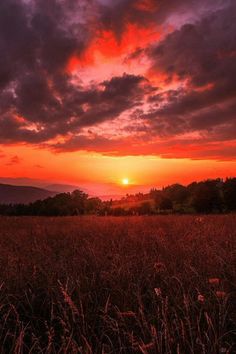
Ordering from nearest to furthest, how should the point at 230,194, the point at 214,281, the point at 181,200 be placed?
the point at 214,281
the point at 230,194
the point at 181,200

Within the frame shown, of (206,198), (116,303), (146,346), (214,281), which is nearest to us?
(146,346)

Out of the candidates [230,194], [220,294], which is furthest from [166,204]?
[220,294]

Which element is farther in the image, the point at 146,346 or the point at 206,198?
the point at 206,198

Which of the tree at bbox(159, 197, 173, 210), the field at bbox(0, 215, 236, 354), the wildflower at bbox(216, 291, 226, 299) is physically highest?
the tree at bbox(159, 197, 173, 210)

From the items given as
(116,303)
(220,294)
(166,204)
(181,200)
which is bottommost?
(116,303)

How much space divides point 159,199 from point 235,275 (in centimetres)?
3335

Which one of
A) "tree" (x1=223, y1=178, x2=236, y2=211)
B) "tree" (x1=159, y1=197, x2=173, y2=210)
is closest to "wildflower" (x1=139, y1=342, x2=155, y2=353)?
"tree" (x1=223, y1=178, x2=236, y2=211)

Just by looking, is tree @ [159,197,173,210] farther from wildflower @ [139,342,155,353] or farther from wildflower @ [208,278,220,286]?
wildflower @ [139,342,155,353]

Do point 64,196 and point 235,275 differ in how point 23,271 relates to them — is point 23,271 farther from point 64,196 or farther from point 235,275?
point 64,196

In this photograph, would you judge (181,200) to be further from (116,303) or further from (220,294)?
(220,294)

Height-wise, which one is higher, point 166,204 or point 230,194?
point 230,194

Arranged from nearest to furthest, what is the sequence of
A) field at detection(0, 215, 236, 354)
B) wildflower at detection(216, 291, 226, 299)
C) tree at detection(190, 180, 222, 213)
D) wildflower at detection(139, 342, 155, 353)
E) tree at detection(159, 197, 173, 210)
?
wildflower at detection(139, 342, 155, 353) < field at detection(0, 215, 236, 354) < wildflower at detection(216, 291, 226, 299) < tree at detection(190, 180, 222, 213) < tree at detection(159, 197, 173, 210)

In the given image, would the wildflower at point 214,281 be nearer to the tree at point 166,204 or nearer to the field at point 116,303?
the field at point 116,303

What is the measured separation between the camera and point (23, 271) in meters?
4.58
